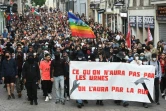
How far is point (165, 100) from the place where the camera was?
586 inches

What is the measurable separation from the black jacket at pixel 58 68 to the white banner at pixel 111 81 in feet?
1.25

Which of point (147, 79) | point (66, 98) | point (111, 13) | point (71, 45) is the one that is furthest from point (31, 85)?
point (111, 13)

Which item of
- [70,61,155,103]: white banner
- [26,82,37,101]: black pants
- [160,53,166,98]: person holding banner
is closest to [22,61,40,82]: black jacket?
[26,82,37,101]: black pants

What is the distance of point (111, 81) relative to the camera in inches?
539

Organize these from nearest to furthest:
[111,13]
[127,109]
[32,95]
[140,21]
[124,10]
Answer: [127,109], [32,95], [140,21], [124,10], [111,13]

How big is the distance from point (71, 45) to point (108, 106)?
8.13 m

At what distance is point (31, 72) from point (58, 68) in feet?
2.97

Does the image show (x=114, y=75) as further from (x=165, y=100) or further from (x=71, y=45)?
(x=71, y=45)

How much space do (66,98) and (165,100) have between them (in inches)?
132

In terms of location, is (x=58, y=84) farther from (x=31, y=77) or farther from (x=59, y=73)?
(x=31, y=77)

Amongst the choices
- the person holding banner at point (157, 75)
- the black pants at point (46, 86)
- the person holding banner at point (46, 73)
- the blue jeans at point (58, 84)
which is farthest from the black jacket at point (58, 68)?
the person holding banner at point (157, 75)

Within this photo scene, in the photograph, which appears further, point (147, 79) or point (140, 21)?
point (140, 21)

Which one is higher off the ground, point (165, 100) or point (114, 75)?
point (114, 75)

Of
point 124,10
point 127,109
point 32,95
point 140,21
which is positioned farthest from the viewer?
point 124,10
